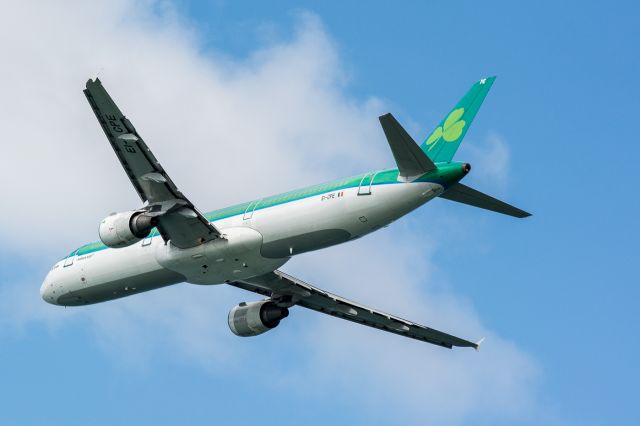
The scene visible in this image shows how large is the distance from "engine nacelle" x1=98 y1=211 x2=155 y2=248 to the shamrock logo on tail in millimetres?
11046

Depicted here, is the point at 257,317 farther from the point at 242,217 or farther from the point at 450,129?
the point at 450,129

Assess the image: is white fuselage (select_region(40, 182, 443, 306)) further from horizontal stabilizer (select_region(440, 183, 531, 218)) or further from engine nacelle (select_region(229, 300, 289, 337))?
engine nacelle (select_region(229, 300, 289, 337))

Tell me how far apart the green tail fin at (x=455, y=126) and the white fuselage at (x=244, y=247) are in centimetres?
181

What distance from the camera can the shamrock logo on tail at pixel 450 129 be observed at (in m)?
49.8

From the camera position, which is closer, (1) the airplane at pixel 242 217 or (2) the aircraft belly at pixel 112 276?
(1) the airplane at pixel 242 217

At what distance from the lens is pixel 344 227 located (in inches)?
1972

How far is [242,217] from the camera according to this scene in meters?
52.5

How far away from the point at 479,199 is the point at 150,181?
12.3 metres

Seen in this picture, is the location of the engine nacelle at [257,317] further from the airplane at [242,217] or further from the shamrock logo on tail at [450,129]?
the shamrock logo on tail at [450,129]

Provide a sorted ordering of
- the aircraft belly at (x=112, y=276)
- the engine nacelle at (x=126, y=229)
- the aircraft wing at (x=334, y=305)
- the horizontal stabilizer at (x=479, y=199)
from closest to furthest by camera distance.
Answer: the horizontal stabilizer at (x=479, y=199) < the engine nacelle at (x=126, y=229) < the aircraft belly at (x=112, y=276) < the aircraft wing at (x=334, y=305)

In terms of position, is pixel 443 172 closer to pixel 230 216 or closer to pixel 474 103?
pixel 474 103

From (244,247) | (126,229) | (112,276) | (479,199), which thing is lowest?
(126,229)

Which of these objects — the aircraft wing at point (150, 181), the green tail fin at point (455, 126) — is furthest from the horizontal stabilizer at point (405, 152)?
the aircraft wing at point (150, 181)

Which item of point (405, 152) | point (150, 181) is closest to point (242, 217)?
point (150, 181)
